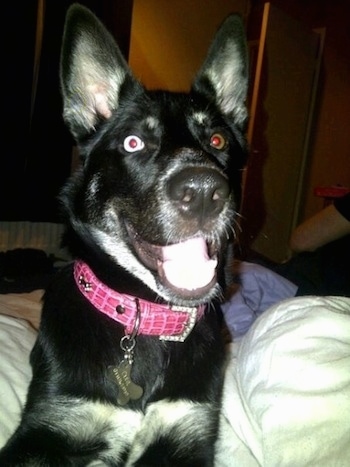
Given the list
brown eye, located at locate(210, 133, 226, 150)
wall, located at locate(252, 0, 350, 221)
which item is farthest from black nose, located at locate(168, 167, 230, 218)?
wall, located at locate(252, 0, 350, 221)

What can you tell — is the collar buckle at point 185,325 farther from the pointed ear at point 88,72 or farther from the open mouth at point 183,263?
the pointed ear at point 88,72

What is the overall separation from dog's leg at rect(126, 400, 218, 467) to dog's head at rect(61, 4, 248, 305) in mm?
344

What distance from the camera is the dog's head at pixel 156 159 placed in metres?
1.23

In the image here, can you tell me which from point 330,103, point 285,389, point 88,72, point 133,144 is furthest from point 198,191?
point 330,103

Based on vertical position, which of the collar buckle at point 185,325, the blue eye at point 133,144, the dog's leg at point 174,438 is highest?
the blue eye at point 133,144

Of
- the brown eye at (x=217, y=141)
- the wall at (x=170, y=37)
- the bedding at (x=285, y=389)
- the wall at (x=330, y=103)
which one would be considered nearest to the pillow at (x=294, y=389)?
the bedding at (x=285, y=389)

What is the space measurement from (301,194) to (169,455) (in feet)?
14.8

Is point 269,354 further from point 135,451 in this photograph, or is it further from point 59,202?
point 59,202

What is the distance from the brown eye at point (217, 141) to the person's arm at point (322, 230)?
3.05 feet

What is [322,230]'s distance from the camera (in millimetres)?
2312

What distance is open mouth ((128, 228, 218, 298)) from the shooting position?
1.23 metres

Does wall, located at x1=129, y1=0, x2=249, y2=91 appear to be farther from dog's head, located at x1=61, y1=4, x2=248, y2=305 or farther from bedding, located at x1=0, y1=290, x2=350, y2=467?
bedding, located at x1=0, y1=290, x2=350, y2=467

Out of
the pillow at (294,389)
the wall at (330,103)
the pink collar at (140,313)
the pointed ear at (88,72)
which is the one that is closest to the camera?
the pillow at (294,389)

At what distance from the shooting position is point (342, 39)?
5.12 meters
